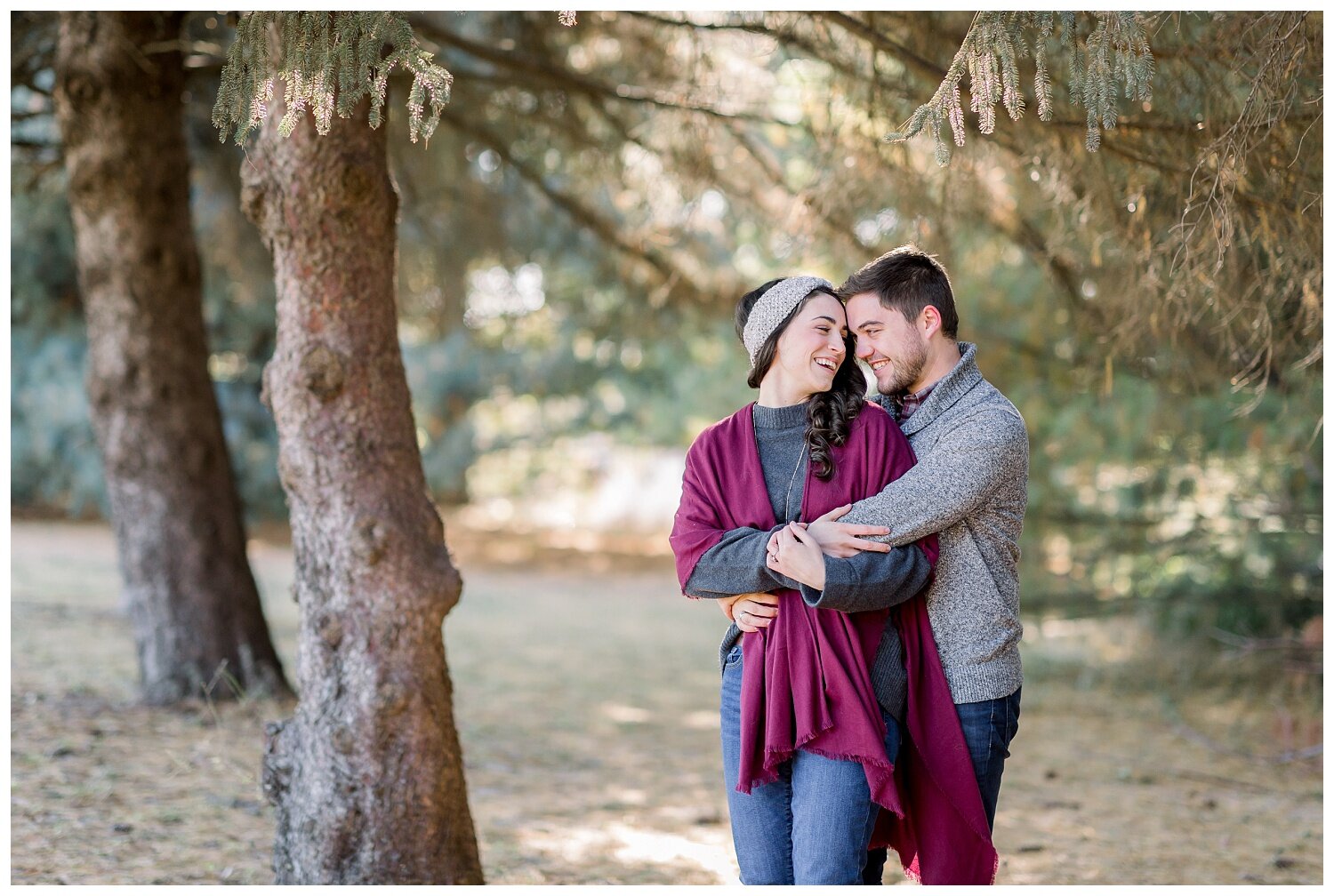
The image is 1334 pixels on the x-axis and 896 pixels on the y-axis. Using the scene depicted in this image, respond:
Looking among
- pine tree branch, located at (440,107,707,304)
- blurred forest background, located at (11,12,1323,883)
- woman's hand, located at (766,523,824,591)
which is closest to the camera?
woman's hand, located at (766,523,824,591)

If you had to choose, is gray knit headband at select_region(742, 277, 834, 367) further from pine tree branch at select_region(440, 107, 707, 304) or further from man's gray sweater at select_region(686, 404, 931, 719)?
pine tree branch at select_region(440, 107, 707, 304)

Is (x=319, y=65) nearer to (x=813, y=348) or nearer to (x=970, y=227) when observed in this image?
(x=813, y=348)

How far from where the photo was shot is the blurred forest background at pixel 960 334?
3.39 metres

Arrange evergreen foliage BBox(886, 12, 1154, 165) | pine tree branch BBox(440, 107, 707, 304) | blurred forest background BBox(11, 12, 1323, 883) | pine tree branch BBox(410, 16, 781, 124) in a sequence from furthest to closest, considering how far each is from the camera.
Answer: pine tree branch BBox(440, 107, 707, 304), pine tree branch BBox(410, 16, 781, 124), blurred forest background BBox(11, 12, 1323, 883), evergreen foliage BBox(886, 12, 1154, 165)

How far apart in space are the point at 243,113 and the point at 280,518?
41.3 feet

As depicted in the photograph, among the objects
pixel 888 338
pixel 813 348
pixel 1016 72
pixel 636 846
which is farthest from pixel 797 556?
pixel 636 846

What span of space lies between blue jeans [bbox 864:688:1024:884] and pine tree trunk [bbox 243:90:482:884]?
5.00 ft

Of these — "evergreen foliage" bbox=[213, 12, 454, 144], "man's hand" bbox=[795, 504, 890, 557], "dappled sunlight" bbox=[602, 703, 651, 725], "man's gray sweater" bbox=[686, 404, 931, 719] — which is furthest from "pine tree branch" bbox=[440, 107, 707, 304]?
"man's hand" bbox=[795, 504, 890, 557]

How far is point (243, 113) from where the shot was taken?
253 centimetres

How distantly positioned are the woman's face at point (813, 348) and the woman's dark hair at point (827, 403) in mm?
15

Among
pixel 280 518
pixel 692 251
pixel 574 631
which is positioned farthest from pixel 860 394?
pixel 280 518

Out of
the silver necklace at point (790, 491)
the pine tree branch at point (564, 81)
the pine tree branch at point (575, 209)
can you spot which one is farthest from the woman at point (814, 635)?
the pine tree branch at point (575, 209)

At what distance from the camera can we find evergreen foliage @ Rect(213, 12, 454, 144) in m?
2.41

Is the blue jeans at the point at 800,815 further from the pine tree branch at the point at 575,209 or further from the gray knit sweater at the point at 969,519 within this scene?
the pine tree branch at the point at 575,209
